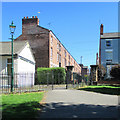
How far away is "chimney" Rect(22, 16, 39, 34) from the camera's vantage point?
29.7 metres

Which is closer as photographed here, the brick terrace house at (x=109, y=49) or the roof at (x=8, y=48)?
the roof at (x=8, y=48)

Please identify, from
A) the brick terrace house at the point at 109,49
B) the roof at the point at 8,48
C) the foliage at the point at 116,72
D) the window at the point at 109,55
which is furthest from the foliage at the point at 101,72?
the roof at the point at 8,48

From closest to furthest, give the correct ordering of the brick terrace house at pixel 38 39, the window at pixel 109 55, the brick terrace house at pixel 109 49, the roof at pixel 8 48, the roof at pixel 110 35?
the roof at pixel 8 48 < the brick terrace house at pixel 38 39 < the brick terrace house at pixel 109 49 < the window at pixel 109 55 < the roof at pixel 110 35

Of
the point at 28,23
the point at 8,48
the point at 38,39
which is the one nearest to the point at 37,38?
the point at 38,39

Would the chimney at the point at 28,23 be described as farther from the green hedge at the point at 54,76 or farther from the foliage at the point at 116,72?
the foliage at the point at 116,72

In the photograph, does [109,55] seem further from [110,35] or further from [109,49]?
[110,35]

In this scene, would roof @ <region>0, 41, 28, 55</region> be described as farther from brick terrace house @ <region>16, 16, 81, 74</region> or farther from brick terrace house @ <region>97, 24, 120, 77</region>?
brick terrace house @ <region>97, 24, 120, 77</region>

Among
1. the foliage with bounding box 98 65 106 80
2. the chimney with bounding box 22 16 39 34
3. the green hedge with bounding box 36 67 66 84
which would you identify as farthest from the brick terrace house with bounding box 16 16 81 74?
the foliage with bounding box 98 65 106 80

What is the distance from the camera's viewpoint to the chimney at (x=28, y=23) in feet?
97.4

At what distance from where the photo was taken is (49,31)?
28906 mm

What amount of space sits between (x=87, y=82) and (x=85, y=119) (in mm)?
15207

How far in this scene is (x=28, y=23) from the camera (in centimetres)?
2997

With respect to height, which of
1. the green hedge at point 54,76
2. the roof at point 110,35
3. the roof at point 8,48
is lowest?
the green hedge at point 54,76

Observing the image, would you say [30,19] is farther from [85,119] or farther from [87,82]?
[85,119]
